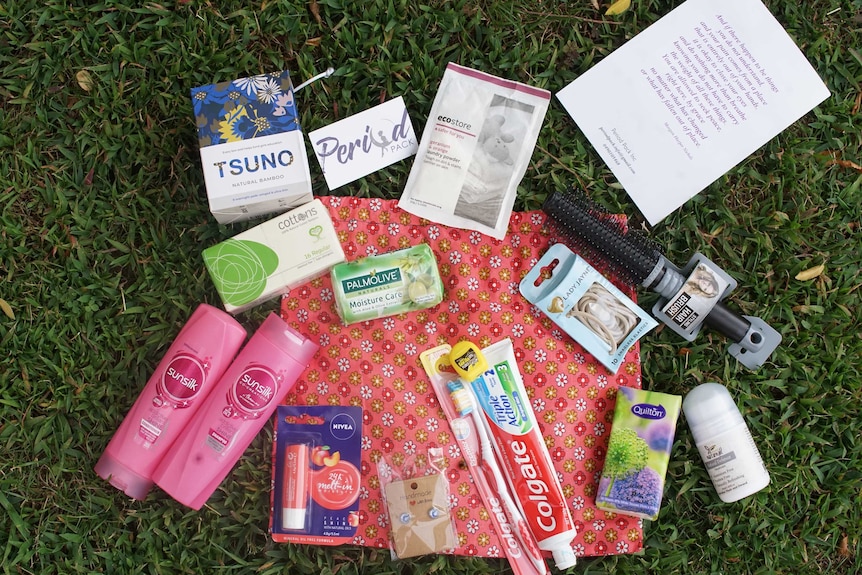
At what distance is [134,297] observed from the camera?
53.7 inches

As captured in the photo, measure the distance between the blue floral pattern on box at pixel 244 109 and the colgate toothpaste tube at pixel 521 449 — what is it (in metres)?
0.62

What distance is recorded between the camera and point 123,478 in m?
1.27

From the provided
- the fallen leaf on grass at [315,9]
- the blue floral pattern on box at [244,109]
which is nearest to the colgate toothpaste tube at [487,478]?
the blue floral pattern on box at [244,109]

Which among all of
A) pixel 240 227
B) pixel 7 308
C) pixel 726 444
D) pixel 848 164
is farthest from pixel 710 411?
pixel 7 308

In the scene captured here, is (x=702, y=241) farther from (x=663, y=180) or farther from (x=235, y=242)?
(x=235, y=242)

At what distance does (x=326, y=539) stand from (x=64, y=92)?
1057mm

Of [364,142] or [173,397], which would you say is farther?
[364,142]

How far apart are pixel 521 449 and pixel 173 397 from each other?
0.67m

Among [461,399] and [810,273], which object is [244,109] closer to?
[461,399]

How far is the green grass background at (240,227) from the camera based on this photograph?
1326mm

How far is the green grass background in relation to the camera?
1326 millimetres

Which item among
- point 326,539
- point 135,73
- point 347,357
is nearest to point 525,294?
point 347,357

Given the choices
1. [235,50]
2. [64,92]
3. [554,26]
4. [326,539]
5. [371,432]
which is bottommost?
[326,539]

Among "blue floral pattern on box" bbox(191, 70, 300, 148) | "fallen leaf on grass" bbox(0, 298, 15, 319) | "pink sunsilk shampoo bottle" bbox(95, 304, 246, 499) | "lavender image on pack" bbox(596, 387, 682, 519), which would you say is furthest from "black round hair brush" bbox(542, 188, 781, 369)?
"fallen leaf on grass" bbox(0, 298, 15, 319)
